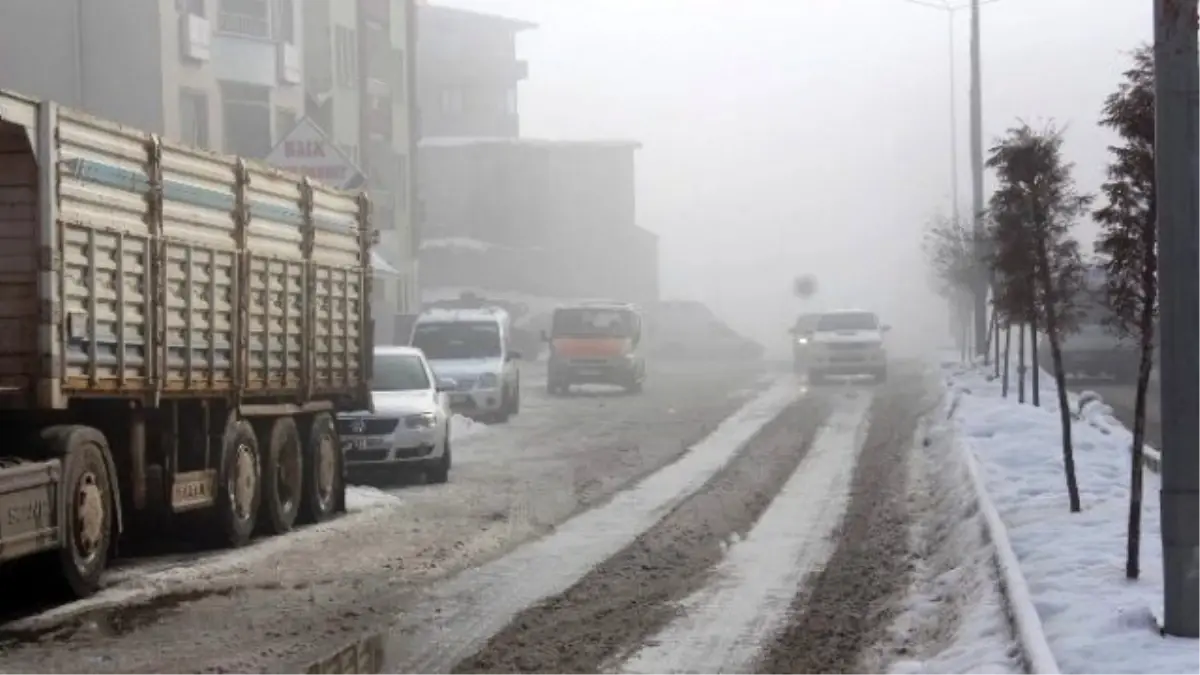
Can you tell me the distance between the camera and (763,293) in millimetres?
175000

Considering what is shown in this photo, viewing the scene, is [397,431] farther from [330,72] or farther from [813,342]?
[330,72]

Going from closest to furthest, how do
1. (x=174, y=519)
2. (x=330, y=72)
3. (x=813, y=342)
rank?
(x=174, y=519) → (x=813, y=342) → (x=330, y=72)

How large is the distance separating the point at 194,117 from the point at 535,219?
47659 millimetres

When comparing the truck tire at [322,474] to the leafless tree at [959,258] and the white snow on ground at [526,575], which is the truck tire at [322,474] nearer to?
the white snow on ground at [526,575]

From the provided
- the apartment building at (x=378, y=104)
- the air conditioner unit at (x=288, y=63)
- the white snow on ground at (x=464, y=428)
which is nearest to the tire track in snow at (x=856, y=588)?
the white snow on ground at (x=464, y=428)

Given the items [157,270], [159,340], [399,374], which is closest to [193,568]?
[159,340]

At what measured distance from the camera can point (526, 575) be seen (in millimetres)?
13977

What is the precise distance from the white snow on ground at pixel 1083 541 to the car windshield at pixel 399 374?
6.36 metres

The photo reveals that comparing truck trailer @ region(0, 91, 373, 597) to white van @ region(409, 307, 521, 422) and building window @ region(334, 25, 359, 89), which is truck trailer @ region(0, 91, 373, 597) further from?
building window @ region(334, 25, 359, 89)

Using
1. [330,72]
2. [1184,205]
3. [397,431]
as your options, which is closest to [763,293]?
[330,72]

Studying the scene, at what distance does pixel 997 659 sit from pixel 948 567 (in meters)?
4.40

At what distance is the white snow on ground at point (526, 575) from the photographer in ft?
35.6

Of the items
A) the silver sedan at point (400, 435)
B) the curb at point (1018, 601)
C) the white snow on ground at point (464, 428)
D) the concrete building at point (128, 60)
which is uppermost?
the concrete building at point (128, 60)

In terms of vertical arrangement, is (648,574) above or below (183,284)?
below
